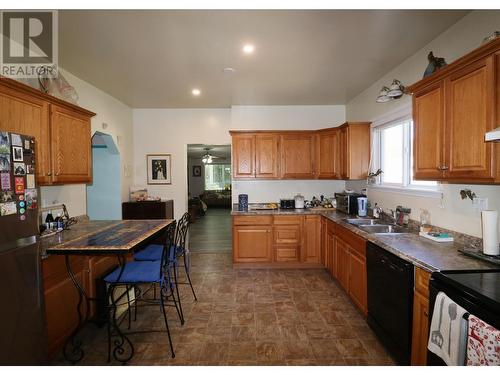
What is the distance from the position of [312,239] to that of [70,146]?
132 inches

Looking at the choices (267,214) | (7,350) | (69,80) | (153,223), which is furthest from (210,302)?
(69,80)

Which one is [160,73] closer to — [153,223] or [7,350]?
[153,223]

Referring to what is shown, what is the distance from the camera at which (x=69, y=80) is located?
3.32 metres

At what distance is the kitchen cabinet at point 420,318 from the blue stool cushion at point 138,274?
1.91 m

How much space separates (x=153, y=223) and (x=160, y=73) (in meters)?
1.82

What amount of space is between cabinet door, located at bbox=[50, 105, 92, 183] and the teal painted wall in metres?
1.60

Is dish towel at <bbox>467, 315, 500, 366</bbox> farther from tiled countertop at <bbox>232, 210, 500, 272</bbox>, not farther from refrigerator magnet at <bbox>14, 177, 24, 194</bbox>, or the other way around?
refrigerator magnet at <bbox>14, 177, 24, 194</bbox>

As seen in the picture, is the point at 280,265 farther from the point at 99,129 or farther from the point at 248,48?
the point at 99,129

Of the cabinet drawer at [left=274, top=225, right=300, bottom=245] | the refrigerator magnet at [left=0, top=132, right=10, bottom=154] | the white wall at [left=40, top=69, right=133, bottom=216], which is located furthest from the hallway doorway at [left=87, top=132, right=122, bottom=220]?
the refrigerator magnet at [left=0, top=132, right=10, bottom=154]

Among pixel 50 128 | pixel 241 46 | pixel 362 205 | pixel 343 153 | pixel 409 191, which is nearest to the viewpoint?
pixel 50 128

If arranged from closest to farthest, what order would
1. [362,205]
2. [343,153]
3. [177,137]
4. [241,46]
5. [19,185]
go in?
[19,185] < [241,46] < [362,205] < [343,153] < [177,137]

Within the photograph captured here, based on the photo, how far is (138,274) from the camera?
7.54 ft

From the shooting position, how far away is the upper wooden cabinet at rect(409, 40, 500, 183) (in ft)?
5.29

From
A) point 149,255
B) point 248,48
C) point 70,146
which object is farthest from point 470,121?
point 70,146
